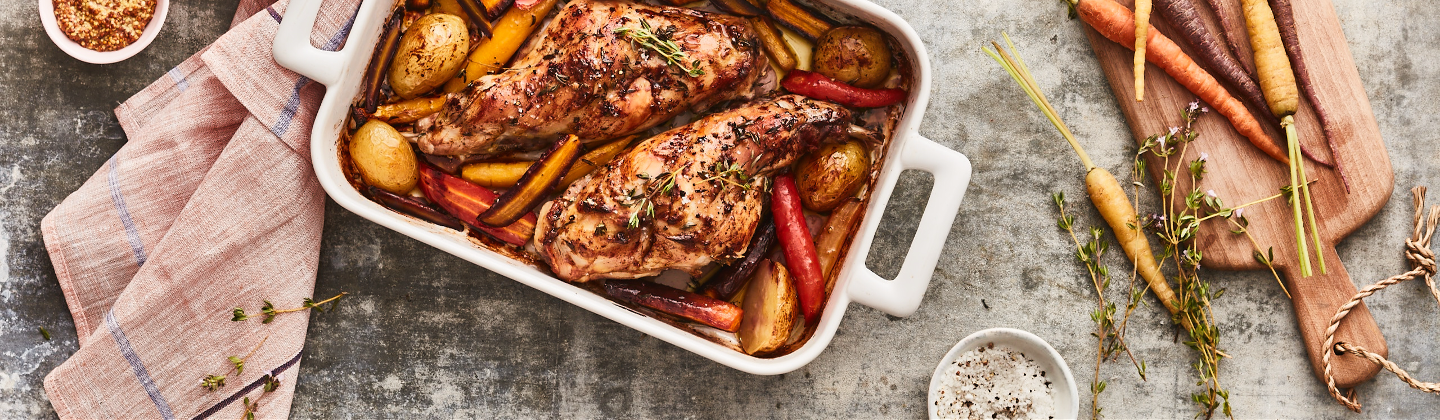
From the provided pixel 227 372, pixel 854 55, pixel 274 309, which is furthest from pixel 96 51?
pixel 854 55

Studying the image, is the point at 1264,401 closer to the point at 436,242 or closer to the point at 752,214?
the point at 752,214

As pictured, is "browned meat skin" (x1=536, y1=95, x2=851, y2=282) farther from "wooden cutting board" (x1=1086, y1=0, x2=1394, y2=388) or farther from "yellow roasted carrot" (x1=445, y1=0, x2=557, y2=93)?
"wooden cutting board" (x1=1086, y1=0, x2=1394, y2=388)

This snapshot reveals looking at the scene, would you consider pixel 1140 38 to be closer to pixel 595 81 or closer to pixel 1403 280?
pixel 1403 280

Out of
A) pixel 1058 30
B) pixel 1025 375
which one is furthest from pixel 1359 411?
pixel 1058 30

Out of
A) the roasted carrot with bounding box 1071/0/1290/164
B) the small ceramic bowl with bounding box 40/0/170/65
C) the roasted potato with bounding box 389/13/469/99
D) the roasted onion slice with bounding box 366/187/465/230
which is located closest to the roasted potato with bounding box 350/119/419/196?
the roasted onion slice with bounding box 366/187/465/230

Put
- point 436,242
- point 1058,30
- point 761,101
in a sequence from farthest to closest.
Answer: point 1058,30 → point 761,101 → point 436,242

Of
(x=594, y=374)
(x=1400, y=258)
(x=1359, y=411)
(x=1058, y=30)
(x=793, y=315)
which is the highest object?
(x=1058, y=30)
